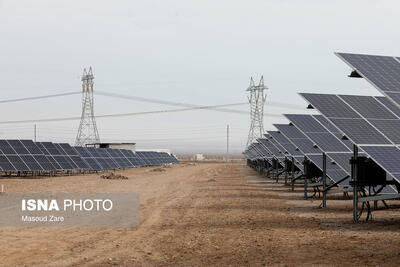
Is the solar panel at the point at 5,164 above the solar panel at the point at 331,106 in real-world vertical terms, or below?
below

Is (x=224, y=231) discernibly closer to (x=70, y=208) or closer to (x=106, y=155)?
(x=70, y=208)

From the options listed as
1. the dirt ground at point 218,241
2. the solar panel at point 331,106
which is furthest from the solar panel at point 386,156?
the solar panel at point 331,106

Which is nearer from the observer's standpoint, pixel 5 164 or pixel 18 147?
pixel 5 164

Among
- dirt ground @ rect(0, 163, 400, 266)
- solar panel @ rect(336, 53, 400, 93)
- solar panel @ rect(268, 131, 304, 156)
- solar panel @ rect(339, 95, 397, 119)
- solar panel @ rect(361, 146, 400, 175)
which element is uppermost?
solar panel @ rect(336, 53, 400, 93)

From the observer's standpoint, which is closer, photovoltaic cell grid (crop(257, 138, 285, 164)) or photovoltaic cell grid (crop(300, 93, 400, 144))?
photovoltaic cell grid (crop(300, 93, 400, 144))

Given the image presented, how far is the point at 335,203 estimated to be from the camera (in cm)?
2120

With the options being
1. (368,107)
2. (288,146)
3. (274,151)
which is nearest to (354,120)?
(368,107)

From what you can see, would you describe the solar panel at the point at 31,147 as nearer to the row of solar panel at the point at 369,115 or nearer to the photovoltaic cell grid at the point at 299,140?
the photovoltaic cell grid at the point at 299,140

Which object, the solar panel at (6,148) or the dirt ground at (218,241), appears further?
the solar panel at (6,148)

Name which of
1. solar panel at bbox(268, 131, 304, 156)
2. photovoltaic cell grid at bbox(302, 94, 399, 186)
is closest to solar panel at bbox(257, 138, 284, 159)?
solar panel at bbox(268, 131, 304, 156)

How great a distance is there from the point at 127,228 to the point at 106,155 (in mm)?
46696

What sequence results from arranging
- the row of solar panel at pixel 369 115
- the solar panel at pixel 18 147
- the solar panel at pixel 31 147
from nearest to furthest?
the row of solar panel at pixel 369 115, the solar panel at pixel 18 147, the solar panel at pixel 31 147

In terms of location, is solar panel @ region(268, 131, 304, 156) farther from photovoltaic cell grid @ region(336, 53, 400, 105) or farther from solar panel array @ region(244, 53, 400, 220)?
photovoltaic cell grid @ region(336, 53, 400, 105)

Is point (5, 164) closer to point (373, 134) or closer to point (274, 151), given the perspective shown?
point (274, 151)
